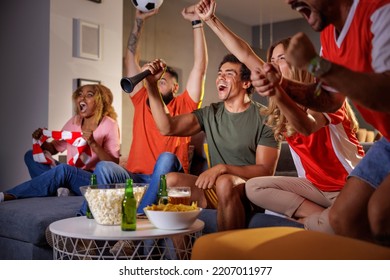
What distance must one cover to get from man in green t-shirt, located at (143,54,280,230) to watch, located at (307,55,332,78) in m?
0.97

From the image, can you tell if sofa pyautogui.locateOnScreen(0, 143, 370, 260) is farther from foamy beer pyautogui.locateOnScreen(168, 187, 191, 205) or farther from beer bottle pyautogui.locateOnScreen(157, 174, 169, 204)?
beer bottle pyautogui.locateOnScreen(157, 174, 169, 204)

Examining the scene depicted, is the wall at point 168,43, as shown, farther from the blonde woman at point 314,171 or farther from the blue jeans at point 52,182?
the blonde woman at point 314,171

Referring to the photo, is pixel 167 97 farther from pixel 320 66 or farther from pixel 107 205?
pixel 320 66

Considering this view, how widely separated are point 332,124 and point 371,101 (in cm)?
87

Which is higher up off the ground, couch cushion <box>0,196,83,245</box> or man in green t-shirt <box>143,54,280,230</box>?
man in green t-shirt <box>143,54,280,230</box>

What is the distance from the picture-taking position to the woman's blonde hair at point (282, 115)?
223cm

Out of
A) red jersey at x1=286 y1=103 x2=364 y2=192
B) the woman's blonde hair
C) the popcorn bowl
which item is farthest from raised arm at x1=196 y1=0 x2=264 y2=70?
the popcorn bowl

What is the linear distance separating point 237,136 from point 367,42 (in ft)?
4.01

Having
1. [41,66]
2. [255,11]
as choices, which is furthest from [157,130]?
[255,11]

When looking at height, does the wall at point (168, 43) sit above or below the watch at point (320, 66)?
above

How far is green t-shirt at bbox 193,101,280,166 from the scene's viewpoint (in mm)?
2602

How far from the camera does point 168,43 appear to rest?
6531mm

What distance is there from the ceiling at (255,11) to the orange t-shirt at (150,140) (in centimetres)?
397

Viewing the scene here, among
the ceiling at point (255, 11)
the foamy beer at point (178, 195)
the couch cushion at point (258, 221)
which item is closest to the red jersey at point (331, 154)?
the couch cushion at point (258, 221)
